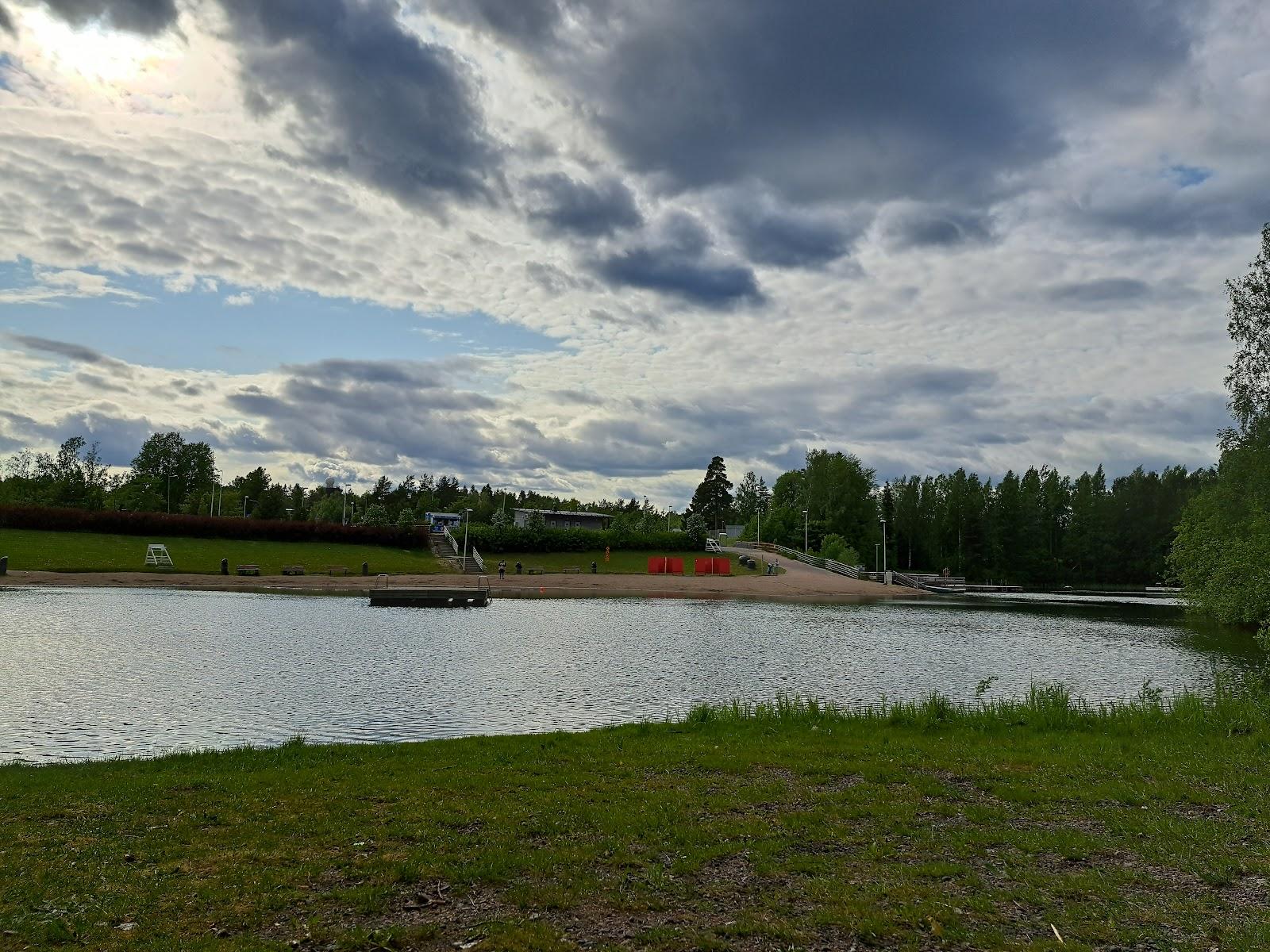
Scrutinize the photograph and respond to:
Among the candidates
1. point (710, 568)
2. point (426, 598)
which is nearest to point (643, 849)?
point (426, 598)

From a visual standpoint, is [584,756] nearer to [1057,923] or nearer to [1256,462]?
[1057,923]

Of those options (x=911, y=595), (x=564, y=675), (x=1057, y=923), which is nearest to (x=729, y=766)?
(x=1057, y=923)

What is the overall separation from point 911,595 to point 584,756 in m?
78.9

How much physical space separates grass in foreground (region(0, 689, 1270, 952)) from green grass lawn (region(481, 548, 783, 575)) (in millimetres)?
70584

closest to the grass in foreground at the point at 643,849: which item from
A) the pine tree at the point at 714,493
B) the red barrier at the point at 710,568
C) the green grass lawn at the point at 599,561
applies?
the green grass lawn at the point at 599,561

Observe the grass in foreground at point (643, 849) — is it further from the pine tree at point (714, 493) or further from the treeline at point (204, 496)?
the pine tree at point (714, 493)

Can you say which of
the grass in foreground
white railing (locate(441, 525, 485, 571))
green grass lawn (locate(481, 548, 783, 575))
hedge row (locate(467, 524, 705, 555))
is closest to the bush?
green grass lawn (locate(481, 548, 783, 575))

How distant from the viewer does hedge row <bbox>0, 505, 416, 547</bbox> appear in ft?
247

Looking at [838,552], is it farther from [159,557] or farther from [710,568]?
[159,557]

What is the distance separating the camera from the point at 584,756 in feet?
42.6

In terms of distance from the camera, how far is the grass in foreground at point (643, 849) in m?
6.46

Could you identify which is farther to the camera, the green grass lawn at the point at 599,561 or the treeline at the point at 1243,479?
the green grass lawn at the point at 599,561

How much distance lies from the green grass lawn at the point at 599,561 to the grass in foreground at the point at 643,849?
232 ft

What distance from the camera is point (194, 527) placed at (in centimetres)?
8238
